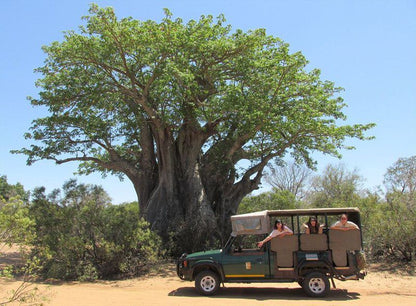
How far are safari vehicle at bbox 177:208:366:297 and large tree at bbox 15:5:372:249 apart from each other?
6.53 metres

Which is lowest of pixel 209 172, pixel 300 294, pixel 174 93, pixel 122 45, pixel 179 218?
pixel 300 294

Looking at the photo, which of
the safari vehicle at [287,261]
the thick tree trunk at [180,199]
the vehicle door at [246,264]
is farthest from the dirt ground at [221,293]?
the thick tree trunk at [180,199]

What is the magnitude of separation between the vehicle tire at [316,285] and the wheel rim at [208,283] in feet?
7.25

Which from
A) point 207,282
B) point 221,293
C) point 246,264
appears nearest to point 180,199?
point 221,293

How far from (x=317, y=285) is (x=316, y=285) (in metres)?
0.02

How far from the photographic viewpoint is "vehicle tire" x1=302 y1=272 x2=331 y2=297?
8.44 meters

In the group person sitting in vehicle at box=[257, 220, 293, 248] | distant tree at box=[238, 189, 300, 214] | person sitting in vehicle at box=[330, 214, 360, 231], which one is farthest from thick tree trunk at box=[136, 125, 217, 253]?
distant tree at box=[238, 189, 300, 214]

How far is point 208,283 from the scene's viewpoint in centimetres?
887

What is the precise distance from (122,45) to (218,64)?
15.3 feet

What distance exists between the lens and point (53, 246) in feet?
40.1

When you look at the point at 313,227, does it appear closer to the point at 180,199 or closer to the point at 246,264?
the point at 246,264

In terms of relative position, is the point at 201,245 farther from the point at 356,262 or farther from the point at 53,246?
the point at 356,262

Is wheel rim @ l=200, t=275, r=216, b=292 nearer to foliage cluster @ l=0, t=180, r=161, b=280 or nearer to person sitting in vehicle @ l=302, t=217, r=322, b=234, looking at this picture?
person sitting in vehicle @ l=302, t=217, r=322, b=234

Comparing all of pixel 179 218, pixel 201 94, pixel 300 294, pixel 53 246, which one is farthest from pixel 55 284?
pixel 201 94
